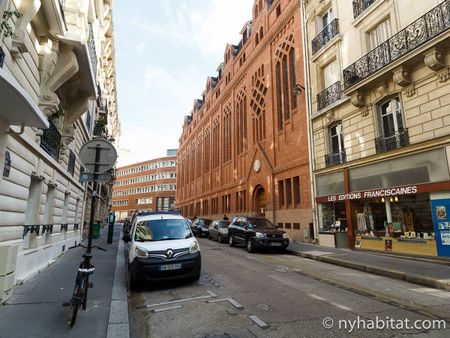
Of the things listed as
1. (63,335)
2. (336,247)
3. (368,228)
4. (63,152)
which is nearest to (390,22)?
(368,228)

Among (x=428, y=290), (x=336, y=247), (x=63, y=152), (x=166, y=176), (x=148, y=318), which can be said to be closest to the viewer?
(x=148, y=318)

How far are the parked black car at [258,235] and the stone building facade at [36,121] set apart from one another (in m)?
8.33

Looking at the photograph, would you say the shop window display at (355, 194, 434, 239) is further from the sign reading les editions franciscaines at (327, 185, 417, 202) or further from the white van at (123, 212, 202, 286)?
the white van at (123, 212, 202, 286)

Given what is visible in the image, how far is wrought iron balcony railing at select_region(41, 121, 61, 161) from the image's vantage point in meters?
9.22

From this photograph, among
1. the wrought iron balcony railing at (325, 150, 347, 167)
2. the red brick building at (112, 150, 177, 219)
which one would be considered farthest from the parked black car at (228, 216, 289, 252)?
the red brick building at (112, 150, 177, 219)

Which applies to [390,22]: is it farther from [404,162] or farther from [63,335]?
[63,335]

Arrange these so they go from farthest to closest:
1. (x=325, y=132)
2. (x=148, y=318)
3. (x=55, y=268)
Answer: (x=325, y=132)
(x=55, y=268)
(x=148, y=318)

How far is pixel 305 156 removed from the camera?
1922cm

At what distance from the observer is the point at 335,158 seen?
1659 centimetres

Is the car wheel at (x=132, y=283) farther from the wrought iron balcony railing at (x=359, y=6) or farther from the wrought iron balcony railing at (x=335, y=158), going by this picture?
the wrought iron balcony railing at (x=359, y=6)

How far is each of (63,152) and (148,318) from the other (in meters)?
8.53

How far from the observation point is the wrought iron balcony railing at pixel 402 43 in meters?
10.9

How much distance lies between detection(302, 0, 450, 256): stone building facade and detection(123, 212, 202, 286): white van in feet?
29.5

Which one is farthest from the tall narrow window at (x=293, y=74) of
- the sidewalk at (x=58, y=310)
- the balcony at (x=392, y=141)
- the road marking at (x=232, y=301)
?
the road marking at (x=232, y=301)
